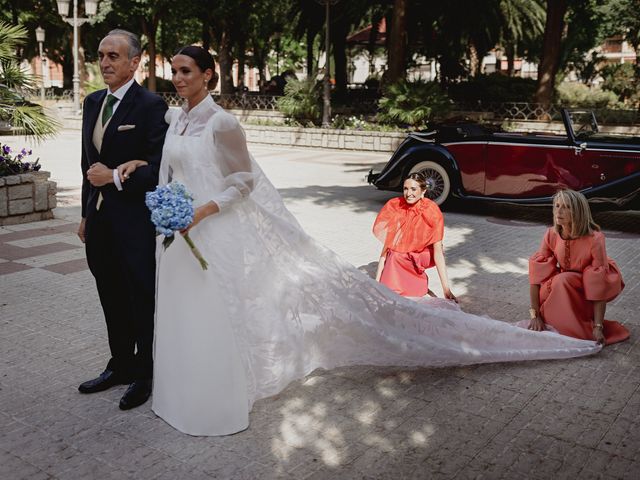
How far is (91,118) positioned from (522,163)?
7716 millimetres

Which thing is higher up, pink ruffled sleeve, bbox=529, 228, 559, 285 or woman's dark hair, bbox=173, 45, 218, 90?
woman's dark hair, bbox=173, 45, 218, 90

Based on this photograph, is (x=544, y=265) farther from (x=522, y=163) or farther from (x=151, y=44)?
(x=151, y=44)

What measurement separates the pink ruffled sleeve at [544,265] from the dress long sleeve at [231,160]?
2757 mm

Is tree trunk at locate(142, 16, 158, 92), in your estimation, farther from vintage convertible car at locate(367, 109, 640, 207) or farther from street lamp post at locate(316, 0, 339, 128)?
vintage convertible car at locate(367, 109, 640, 207)

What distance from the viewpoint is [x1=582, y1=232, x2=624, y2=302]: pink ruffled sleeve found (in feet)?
16.5

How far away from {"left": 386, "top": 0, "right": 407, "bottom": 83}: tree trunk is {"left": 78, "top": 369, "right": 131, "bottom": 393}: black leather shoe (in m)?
18.9

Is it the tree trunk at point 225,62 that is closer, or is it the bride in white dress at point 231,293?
the bride in white dress at point 231,293

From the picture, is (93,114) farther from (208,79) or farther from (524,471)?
(524,471)

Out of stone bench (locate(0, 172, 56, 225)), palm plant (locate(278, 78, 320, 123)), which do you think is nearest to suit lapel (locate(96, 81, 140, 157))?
stone bench (locate(0, 172, 56, 225))

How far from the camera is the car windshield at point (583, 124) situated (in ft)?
32.6

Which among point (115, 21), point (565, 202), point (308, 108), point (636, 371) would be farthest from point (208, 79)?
point (115, 21)

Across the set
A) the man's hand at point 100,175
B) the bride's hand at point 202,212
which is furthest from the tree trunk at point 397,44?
the bride's hand at point 202,212

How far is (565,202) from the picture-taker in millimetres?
5195

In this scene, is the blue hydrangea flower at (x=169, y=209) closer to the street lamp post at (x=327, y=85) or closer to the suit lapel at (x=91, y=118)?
the suit lapel at (x=91, y=118)
